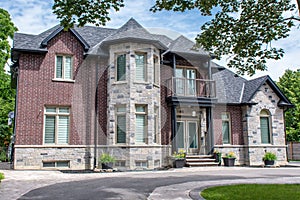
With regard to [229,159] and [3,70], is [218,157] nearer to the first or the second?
[229,159]

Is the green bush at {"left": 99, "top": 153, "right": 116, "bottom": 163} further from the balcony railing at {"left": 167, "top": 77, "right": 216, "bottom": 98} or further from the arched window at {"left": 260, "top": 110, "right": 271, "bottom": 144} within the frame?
the arched window at {"left": 260, "top": 110, "right": 271, "bottom": 144}

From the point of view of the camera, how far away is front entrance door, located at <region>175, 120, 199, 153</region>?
17531 mm

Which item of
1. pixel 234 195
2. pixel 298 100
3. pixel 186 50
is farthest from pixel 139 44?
pixel 298 100

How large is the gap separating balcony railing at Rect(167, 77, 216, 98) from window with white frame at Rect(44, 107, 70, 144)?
5681 mm

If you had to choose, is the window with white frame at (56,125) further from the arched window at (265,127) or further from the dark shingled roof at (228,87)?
the arched window at (265,127)

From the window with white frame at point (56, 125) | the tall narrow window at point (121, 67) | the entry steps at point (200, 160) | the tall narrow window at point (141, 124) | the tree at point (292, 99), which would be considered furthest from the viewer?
the tree at point (292, 99)

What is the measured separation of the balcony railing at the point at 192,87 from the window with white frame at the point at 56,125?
18.6 feet

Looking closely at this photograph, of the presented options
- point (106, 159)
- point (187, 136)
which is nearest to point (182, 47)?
point (187, 136)

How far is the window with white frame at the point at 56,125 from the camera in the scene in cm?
1465

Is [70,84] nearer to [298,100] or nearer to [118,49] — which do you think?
[118,49]

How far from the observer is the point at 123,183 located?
925cm

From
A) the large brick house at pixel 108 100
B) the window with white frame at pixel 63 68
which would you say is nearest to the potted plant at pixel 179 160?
the large brick house at pixel 108 100

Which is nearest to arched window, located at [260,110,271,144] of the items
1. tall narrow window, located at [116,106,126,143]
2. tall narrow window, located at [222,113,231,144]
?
tall narrow window, located at [222,113,231,144]

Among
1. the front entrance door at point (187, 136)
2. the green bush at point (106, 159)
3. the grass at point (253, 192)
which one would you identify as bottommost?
the grass at point (253, 192)
